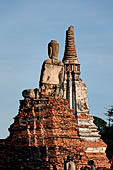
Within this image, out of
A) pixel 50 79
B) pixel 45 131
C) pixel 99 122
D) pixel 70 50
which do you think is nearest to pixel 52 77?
pixel 50 79

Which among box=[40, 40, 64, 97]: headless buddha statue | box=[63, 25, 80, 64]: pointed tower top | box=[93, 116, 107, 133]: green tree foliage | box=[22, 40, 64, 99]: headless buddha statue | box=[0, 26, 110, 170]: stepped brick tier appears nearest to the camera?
box=[0, 26, 110, 170]: stepped brick tier

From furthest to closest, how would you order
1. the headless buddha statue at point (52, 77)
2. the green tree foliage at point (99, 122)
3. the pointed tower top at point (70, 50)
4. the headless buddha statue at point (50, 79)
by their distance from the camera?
the green tree foliage at point (99, 122) → the pointed tower top at point (70, 50) → the headless buddha statue at point (52, 77) → the headless buddha statue at point (50, 79)

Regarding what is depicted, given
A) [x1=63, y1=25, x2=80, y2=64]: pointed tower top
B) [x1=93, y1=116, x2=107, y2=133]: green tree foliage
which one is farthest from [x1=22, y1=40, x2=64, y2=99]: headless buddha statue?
[x1=93, y1=116, x2=107, y2=133]: green tree foliage

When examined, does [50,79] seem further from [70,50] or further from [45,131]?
[70,50]

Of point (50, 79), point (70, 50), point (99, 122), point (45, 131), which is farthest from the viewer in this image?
point (99, 122)

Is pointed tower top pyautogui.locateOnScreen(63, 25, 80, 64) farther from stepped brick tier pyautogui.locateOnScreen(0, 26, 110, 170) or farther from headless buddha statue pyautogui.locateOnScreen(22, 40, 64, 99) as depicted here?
headless buddha statue pyautogui.locateOnScreen(22, 40, 64, 99)

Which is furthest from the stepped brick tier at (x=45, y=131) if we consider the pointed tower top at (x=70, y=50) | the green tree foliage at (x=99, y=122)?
the green tree foliage at (x=99, y=122)

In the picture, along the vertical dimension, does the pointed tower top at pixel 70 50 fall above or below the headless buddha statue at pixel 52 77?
above

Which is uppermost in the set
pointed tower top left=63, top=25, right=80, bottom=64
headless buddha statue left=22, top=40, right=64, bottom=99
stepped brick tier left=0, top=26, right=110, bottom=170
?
pointed tower top left=63, top=25, right=80, bottom=64

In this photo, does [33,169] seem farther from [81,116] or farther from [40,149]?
[81,116]

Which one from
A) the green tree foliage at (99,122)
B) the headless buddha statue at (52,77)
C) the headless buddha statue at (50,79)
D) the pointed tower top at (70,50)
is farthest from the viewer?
the green tree foliage at (99,122)

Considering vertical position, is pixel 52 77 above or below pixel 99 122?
below

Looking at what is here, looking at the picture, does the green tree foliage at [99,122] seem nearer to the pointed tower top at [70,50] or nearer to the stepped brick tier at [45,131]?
the pointed tower top at [70,50]

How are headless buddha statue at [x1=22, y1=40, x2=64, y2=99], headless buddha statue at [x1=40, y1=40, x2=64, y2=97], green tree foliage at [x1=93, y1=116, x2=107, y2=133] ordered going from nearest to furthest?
headless buddha statue at [x1=22, y1=40, x2=64, y2=99]
headless buddha statue at [x1=40, y1=40, x2=64, y2=97]
green tree foliage at [x1=93, y1=116, x2=107, y2=133]
